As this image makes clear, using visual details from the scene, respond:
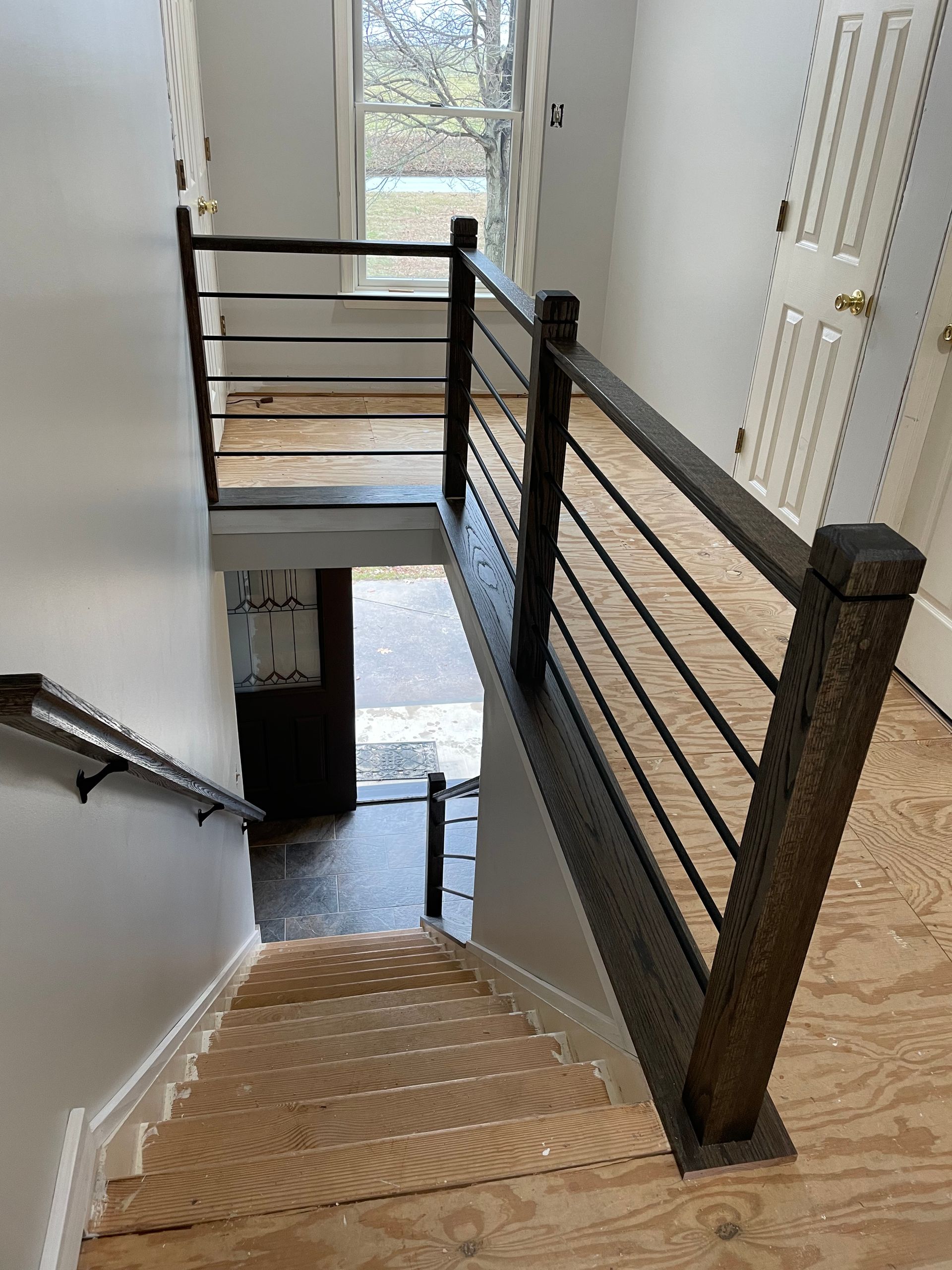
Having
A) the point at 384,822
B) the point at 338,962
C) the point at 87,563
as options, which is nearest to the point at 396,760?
the point at 384,822

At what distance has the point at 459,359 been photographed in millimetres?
3143

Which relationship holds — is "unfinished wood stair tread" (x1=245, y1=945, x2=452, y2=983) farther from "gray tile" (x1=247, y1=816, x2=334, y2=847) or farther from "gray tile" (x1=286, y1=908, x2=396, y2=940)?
"gray tile" (x1=247, y1=816, x2=334, y2=847)

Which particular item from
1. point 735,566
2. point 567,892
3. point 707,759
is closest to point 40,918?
point 567,892

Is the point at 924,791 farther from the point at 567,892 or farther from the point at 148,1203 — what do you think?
the point at 148,1203

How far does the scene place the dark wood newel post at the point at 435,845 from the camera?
4.21 metres

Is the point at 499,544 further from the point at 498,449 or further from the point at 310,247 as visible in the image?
the point at 310,247

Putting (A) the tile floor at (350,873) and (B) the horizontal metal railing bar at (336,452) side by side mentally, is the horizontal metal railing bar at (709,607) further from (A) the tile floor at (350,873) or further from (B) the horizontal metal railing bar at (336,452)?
(A) the tile floor at (350,873)

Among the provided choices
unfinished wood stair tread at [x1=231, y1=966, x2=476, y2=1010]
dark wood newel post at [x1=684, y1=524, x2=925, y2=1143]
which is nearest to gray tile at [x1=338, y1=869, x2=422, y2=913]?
unfinished wood stair tread at [x1=231, y1=966, x2=476, y2=1010]

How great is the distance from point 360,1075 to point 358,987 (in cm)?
116

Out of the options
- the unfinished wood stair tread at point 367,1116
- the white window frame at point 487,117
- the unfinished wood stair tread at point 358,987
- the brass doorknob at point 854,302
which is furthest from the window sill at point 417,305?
the unfinished wood stair tread at point 367,1116

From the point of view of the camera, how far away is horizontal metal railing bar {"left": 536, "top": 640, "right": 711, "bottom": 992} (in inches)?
58.5

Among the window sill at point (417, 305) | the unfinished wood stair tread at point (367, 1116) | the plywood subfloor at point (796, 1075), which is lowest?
the unfinished wood stair tread at point (367, 1116)

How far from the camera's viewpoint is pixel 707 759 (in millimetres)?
2189

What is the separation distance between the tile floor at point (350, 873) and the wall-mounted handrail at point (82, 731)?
10.5 feet
